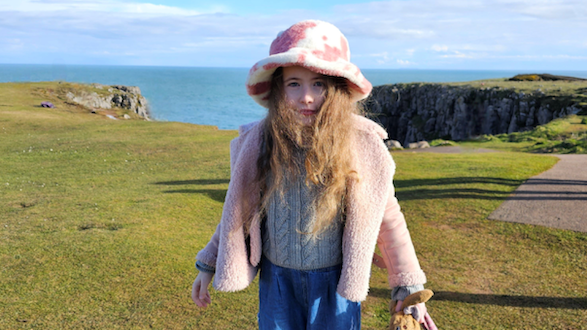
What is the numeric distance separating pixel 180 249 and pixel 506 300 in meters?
3.52

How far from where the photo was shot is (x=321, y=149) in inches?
78.0

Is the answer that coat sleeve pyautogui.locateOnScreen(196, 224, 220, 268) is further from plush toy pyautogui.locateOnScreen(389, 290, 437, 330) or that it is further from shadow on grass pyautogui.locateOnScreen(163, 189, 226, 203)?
shadow on grass pyautogui.locateOnScreen(163, 189, 226, 203)

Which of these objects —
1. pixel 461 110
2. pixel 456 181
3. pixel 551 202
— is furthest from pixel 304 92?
pixel 461 110

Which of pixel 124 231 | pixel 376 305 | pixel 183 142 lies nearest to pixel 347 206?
pixel 376 305

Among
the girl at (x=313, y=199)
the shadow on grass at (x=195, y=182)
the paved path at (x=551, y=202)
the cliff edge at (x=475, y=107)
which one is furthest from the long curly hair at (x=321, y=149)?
the cliff edge at (x=475, y=107)

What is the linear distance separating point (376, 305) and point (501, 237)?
2749mm

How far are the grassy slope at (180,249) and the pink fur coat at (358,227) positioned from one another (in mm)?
1903

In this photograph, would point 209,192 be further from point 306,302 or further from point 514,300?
point 306,302

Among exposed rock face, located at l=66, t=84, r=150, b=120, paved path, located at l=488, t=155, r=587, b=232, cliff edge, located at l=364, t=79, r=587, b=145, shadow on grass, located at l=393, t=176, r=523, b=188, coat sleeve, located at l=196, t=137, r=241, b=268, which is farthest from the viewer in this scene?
cliff edge, located at l=364, t=79, r=587, b=145

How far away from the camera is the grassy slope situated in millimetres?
3982

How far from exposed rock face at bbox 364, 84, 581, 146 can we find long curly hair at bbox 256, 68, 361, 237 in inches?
959

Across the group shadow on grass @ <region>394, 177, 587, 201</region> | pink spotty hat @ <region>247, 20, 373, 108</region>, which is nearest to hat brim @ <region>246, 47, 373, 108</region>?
pink spotty hat @ <region>247, 20, 373, 108</region>

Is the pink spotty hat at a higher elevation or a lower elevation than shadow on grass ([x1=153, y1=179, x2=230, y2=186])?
higher

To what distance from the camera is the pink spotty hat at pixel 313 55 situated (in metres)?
1.89
